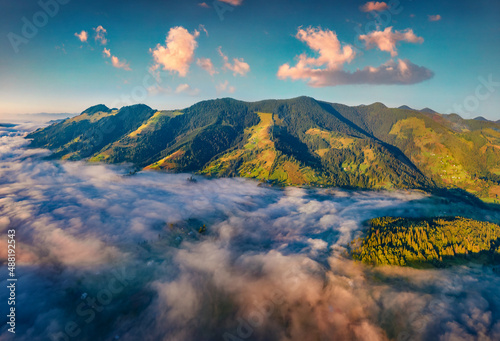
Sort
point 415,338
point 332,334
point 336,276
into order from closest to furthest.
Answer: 1. point 415,338
2. point 332,334
3. point 336,276

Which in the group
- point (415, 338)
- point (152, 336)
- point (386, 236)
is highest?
point (386, 236)

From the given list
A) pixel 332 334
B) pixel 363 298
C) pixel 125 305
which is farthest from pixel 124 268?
pixel 363 298

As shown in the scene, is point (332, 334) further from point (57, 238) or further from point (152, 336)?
point (57, 238)

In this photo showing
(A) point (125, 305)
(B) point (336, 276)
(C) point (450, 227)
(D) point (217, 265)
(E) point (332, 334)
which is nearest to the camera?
(E) point (332, 334)

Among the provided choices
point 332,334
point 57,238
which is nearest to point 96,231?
point 57,238

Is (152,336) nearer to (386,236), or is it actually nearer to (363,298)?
(363,298)

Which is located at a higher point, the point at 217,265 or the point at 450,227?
the point at 450,227

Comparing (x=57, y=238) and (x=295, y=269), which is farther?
(x=57, y=238)
